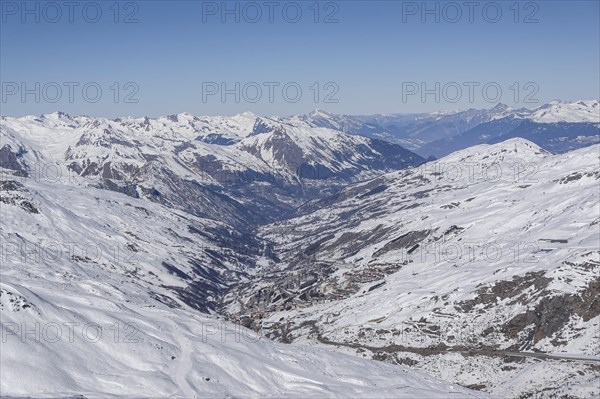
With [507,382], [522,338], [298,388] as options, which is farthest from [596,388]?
[298,388]

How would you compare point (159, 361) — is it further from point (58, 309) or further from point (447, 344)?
point (447, 344)

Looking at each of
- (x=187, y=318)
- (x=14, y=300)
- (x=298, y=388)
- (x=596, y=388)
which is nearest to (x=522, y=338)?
(x=596, y=388)

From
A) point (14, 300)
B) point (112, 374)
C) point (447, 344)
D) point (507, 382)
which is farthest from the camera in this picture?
point (447, 344)

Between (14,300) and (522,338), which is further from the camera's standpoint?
(522,338)

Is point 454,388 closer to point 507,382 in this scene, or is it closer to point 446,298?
point 507,382

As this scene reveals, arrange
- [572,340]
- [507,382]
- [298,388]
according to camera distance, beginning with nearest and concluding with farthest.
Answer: [298,388] → [507,382] → [572,340]

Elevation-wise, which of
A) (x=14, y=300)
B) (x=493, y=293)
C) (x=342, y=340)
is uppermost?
(x=14, y=300)

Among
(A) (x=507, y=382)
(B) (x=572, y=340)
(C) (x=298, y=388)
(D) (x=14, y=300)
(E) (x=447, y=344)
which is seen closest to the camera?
(C) (x=298, y=388)

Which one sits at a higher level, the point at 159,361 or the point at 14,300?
the point at 14,300

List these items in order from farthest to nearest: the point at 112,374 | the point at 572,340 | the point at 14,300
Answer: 1. the point at 572,340
2. the point at 14,300
3. the point at 112,374
